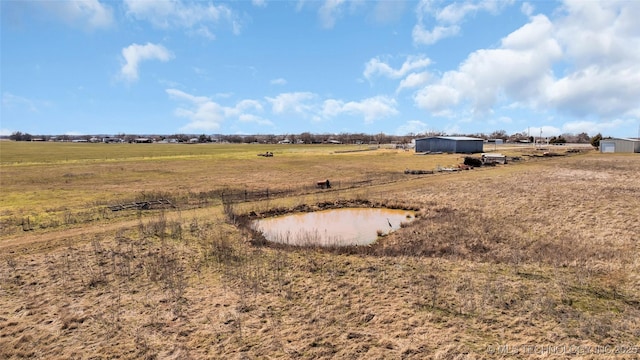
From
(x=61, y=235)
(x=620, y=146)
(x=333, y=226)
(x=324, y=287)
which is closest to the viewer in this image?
(x=324, y=287)

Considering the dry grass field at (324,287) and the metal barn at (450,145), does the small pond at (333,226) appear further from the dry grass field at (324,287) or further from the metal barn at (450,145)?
the metal barn at (450,145)

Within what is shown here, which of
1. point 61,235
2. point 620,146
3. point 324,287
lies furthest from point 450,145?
point 61,235

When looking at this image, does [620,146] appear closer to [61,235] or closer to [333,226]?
[333,226]

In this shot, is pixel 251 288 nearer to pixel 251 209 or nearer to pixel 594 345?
pixel 594 345

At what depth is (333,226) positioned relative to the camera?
20312 millimetres

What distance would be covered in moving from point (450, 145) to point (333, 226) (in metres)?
64.7

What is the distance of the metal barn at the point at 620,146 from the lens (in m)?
75.4

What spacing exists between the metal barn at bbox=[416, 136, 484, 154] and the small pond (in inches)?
2344

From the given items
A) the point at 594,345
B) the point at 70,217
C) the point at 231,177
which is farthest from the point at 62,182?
the point at 594,345

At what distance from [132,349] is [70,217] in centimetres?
1570

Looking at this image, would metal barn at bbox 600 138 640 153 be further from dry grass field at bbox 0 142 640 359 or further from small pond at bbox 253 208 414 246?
small pond at bbox 253 208 414 246

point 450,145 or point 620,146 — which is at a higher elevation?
point 450,145

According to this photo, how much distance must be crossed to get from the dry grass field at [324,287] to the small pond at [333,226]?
135 centimetres

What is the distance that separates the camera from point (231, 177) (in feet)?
134
